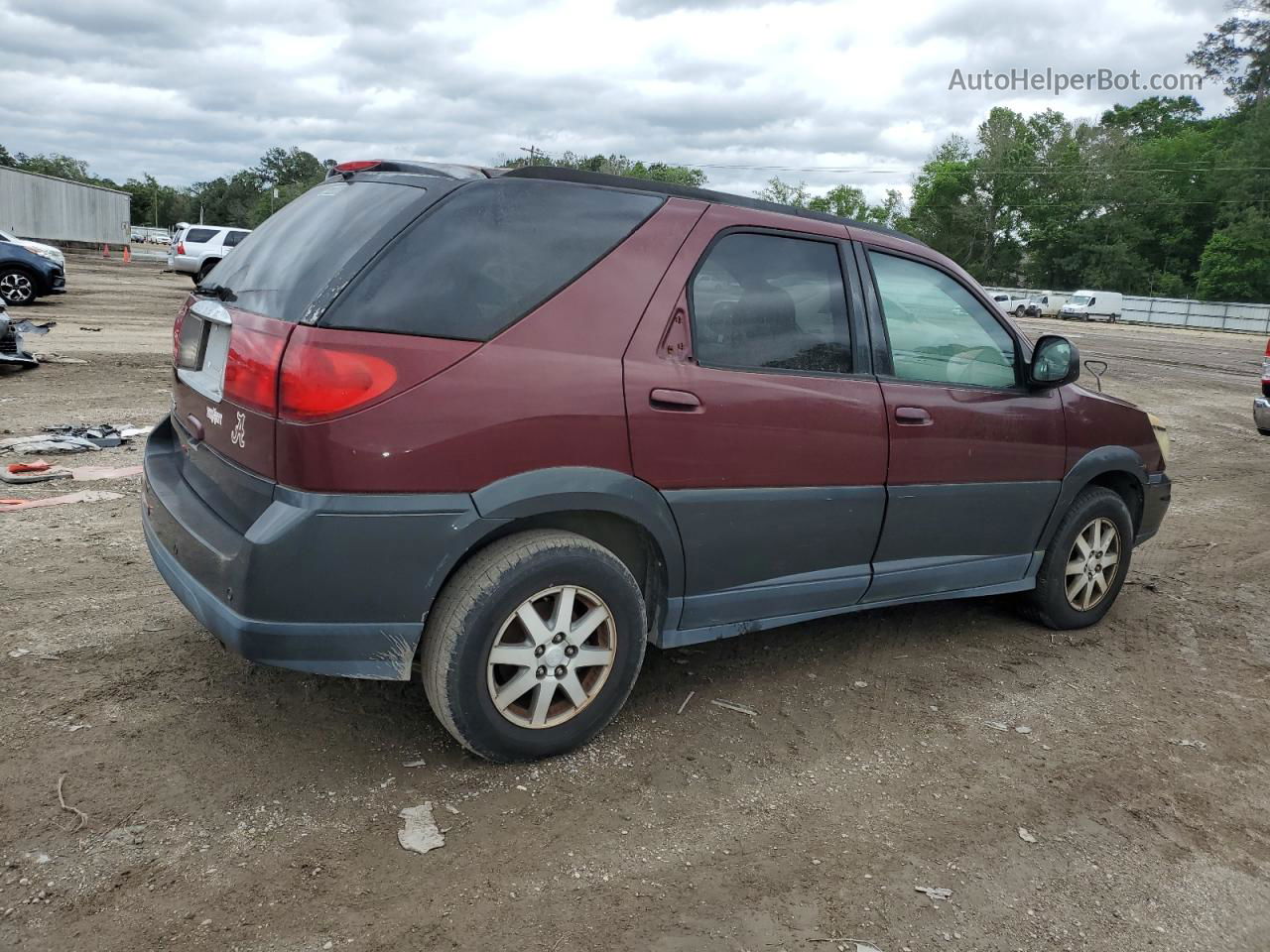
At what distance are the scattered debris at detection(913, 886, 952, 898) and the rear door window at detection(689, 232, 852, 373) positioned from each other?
5.64ft

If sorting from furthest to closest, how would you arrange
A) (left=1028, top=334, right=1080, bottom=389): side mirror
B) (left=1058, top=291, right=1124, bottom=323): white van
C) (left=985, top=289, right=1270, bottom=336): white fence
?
(left=985, top=289, right=1270, bottom=336): white fence, (left=1058, top=291, right=1124, bottom=323): white van, (left=1028, top=334, right=1080, bottom=389): side mirror

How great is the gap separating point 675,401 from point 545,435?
1.61 ft

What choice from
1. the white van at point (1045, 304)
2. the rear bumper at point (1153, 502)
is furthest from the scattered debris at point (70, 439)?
the white van at point (1045, 304)

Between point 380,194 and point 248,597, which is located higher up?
point 380,194

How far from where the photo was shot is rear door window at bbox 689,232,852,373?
135 inches

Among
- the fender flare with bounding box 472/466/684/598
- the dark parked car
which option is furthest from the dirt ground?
the dark parked car

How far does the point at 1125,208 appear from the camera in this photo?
250 ft

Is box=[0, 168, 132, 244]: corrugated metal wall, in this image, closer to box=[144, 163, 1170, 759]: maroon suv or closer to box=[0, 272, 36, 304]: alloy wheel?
box=[0, 272, 36, 304]: alloy wheel

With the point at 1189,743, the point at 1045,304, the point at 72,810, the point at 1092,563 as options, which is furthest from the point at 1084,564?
the point at 1045,304

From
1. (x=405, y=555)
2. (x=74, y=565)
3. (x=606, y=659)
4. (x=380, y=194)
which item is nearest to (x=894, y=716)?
(x=606, y=659)

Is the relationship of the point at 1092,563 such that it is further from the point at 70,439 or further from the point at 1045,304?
the point at 1045,304

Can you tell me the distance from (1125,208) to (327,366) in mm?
84992

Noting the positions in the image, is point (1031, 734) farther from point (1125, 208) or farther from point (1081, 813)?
point (1125, 208)

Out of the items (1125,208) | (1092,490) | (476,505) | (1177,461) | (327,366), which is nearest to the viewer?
(327,366)
